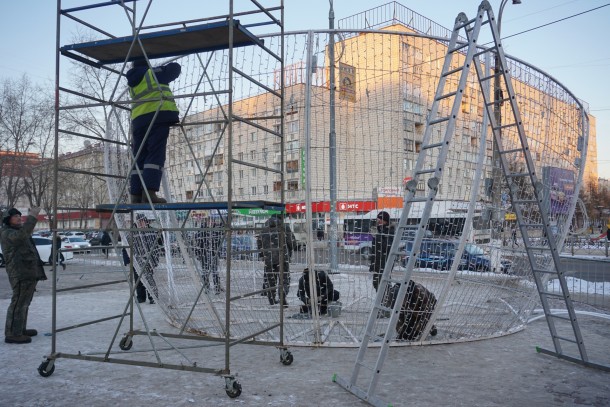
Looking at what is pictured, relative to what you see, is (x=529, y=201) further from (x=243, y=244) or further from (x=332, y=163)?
(x=243, y=244)

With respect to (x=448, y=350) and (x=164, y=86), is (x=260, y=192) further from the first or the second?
(x=448, y=350)

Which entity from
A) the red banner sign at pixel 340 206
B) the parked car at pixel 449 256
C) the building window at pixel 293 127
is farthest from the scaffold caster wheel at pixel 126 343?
the parked car at pixel 449 256

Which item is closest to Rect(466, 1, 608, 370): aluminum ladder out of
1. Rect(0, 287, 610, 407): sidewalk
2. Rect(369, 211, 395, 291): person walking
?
Rect(0, 287, 610, 407): sidewalk

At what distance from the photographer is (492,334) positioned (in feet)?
21.0

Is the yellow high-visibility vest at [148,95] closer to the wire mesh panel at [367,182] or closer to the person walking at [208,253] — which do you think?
the wire mesh panel at [367,182]

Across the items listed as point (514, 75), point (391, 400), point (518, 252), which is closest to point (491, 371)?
point (391, 400)

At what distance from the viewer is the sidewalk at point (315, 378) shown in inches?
162

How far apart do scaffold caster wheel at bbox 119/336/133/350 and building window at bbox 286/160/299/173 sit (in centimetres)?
268

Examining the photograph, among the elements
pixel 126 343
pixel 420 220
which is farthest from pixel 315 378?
pixel 126 343

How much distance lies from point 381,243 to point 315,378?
5.95ft

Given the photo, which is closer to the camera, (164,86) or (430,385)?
(430,385)

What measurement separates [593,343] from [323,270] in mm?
3523

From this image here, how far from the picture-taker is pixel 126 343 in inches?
230

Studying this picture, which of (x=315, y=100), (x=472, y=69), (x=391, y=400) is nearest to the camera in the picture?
(x=391, y=400)
